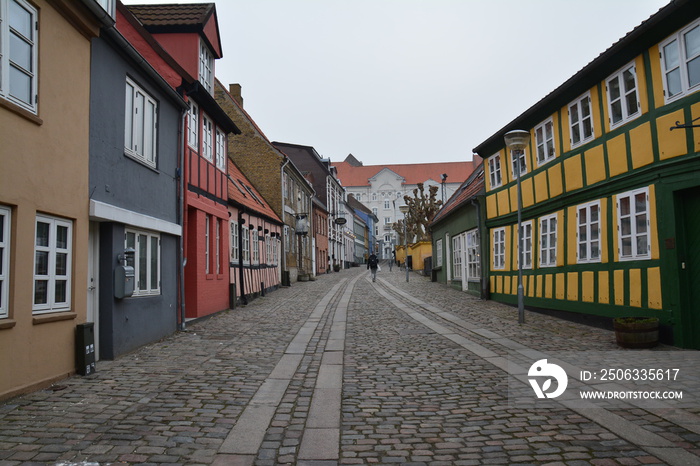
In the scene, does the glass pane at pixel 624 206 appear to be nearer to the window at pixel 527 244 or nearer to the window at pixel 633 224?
the window at pixel 633 224

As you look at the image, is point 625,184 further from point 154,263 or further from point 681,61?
point 154,263

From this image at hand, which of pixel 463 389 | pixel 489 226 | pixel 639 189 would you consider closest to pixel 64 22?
pixel 463 389

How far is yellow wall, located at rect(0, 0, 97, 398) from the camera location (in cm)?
609

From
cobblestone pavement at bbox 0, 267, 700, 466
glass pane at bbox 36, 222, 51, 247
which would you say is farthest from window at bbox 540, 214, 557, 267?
glass pane at bbox 36, 222, 51, 247

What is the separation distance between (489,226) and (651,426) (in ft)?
47.4

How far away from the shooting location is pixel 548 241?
14438mm

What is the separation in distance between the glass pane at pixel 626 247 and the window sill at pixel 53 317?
953cm

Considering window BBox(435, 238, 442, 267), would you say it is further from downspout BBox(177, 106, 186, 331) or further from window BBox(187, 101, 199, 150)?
downspout BBox(177, 106, 186, 331)

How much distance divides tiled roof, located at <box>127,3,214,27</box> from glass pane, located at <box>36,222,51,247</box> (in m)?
9.43

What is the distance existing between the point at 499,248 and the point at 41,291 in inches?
561

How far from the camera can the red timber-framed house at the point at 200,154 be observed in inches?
527

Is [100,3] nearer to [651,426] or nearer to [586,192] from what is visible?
[651,426]

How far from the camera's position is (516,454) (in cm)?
430

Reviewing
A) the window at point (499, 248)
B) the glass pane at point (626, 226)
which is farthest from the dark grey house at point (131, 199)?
the window at point (499, 248)
